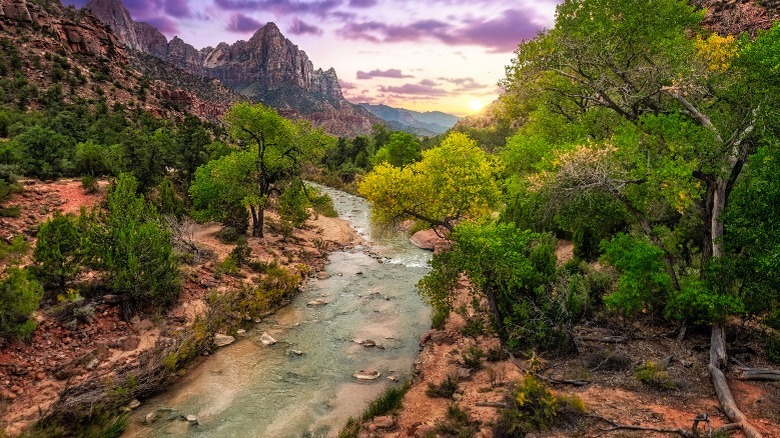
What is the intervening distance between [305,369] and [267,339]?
288cm

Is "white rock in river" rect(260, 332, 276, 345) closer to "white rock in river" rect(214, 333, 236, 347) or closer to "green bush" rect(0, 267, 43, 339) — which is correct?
"white rock in river" rect(214, 333, 236, 347)

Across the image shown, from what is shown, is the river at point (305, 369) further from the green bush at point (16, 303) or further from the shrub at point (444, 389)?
the green bush at point (16, 303)

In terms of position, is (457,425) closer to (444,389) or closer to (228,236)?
(444,389)

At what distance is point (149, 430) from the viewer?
10.8 meters

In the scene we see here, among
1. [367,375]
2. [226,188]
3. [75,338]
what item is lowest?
[367,375]

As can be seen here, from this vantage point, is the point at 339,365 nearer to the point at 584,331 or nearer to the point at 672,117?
the point at 584,331

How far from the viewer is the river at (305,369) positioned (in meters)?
11.3

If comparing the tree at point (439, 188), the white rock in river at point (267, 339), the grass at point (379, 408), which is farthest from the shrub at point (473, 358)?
the white rock in river at point (267, 339)

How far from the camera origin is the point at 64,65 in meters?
47.7

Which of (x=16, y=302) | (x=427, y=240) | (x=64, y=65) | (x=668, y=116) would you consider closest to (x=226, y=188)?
(x=16, y=302)

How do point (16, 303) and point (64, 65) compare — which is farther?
point (64, 65)

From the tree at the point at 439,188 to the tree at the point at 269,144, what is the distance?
13.9m

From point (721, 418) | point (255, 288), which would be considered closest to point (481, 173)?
point (721, 418)

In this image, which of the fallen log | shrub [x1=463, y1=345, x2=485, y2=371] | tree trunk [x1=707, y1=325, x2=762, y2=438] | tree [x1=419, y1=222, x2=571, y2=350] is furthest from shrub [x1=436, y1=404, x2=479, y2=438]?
the fallen log
